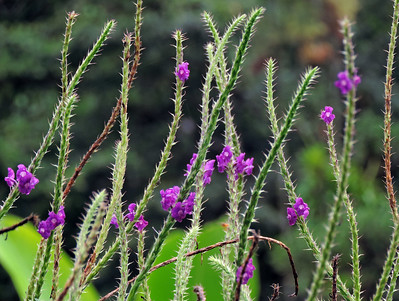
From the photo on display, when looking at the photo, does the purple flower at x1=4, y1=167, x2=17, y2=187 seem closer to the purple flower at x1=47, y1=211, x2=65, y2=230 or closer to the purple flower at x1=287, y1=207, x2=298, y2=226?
the purple flower at x1=47, y1=211, x2=65, y2=230

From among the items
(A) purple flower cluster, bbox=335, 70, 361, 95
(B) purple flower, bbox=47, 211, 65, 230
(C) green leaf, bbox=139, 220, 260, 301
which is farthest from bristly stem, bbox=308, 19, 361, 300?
(C) green leaf, bbox=139, 220, 260, 301

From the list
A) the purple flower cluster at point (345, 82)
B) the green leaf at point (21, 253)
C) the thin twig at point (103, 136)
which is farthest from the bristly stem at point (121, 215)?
the green leaf at point (21, 253)

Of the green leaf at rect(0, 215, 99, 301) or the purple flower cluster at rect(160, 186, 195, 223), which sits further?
the green leaf at rect(0, 215, 99, 301)

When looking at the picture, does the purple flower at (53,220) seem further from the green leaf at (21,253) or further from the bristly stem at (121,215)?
the green leaf at (21,253)

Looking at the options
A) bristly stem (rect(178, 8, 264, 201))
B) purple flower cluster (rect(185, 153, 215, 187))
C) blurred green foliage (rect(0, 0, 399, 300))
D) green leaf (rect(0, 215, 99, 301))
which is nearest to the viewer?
bristly stem (rect(178, 8, 264, 201))

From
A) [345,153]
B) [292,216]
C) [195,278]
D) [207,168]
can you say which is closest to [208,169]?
[207,168]

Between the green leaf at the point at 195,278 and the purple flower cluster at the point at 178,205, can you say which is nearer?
the purple flower cluster at the point at 178,205

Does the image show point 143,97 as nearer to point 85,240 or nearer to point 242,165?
point 242,165

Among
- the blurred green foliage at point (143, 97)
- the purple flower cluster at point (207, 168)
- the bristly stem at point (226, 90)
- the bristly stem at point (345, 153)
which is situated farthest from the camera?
the blurred green foliage at point (143, 97)

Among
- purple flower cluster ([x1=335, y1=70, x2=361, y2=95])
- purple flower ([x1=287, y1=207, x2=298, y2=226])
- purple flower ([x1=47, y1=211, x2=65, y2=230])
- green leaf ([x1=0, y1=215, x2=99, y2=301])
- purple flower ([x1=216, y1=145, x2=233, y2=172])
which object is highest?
purple flower cluster ([x1=335, y1=70, x2=361, y2=95])

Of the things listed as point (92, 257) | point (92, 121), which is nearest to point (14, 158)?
point (92, 121)

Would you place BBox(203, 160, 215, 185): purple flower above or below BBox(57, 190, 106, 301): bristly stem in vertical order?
above

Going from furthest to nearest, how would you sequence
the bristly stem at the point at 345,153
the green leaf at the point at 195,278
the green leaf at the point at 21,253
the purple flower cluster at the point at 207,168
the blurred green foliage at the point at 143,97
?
the blurred green foliage at the point at 143,97 → the green leaf at the point at 21,253 → the green leaf at the point at 195,278 → the purple flower cluster at the point at 207,168 → the bristly stem at the point at 345,153

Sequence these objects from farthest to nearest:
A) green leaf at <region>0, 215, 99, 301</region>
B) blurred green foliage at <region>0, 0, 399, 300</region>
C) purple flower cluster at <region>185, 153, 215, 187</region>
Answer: blurred green foliage at <region>0, 0, 399, 300</region>
green leaf at <region>0, 215, 99, 301</region>
purple flower cluster at <region>185, 153, 215, 187</region>
